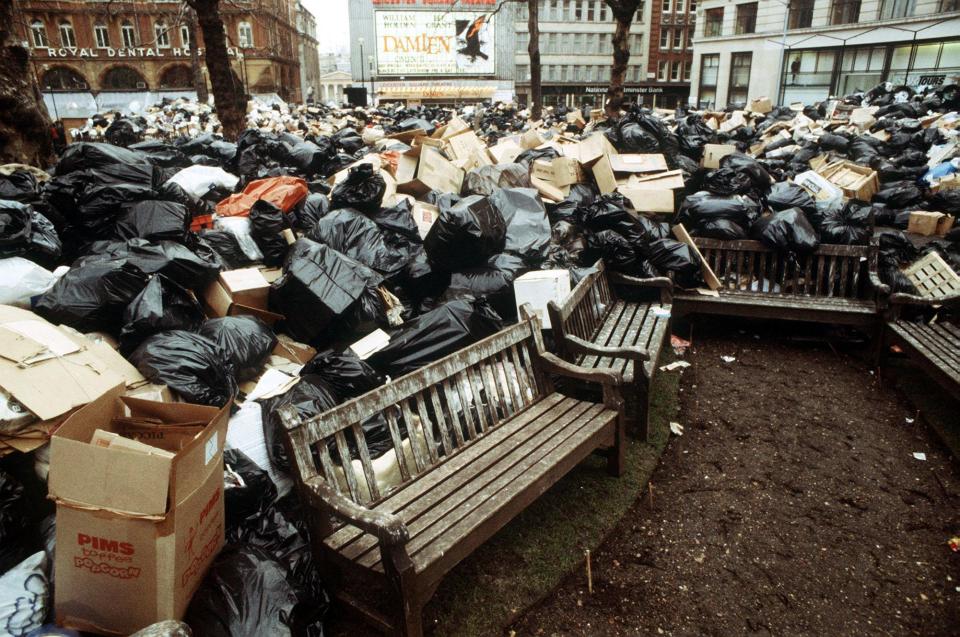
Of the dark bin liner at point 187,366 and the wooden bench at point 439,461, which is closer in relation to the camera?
the wooden bench at point 439,461

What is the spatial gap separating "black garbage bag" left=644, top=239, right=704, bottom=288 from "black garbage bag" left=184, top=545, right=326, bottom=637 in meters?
3.64

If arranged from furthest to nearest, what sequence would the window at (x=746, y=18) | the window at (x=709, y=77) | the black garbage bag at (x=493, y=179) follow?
the window at (x=709, y=77) → the window at (x=746, y=18) → the black garbage bag at (x=493, y=179)

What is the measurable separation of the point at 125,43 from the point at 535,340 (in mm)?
53558

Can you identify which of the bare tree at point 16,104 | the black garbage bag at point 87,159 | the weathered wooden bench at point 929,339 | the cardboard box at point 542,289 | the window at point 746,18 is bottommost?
the weathered wooden bench at point 929,339

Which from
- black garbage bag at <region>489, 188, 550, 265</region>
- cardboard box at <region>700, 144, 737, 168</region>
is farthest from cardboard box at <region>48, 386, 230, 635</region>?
cardboard box at <region>700, 144, 737, 168</region>

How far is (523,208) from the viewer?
4.78 metres

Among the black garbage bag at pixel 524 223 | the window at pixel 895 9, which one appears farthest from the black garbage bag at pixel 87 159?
the window at pixel 895 9

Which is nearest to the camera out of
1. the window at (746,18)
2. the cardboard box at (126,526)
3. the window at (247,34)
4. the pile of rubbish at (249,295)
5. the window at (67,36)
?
the cardboard box at (126,526)

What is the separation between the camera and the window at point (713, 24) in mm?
33594

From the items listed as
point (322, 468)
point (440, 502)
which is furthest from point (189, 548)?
point (440, 502)

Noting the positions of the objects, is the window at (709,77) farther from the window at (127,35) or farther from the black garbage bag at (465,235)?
the window at (127,35)

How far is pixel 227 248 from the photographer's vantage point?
4.21m

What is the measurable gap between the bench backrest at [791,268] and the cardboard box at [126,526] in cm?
440

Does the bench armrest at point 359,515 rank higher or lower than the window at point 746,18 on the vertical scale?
lower
